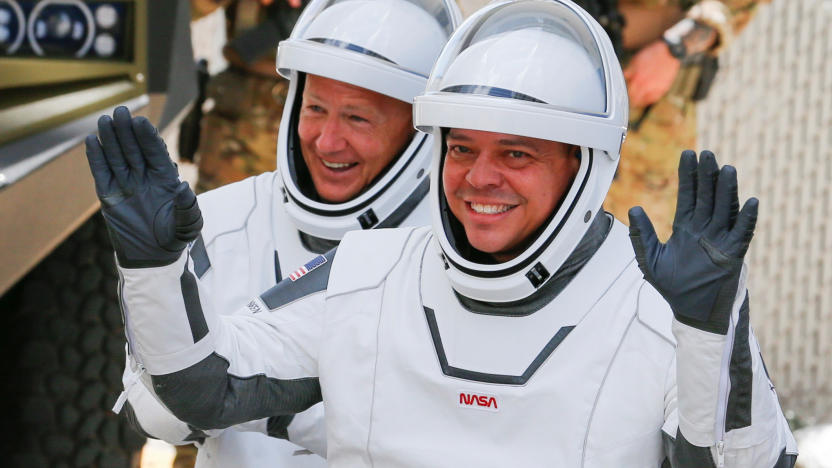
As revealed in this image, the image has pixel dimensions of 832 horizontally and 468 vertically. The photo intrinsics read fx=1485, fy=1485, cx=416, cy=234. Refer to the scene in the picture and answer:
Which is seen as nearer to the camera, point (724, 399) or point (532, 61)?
point (724, 399)

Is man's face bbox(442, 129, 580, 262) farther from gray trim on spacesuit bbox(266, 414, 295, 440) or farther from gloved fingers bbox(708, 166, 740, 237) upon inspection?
gray trim on spacesuit bbox(266, 414, 295, 440)

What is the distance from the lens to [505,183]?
2523 millimetres

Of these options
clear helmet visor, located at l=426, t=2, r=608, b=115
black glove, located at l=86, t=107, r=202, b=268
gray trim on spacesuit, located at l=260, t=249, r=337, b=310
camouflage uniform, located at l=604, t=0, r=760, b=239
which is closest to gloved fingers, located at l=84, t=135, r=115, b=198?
black glove, located at l=86, t=107, r=202, b=268

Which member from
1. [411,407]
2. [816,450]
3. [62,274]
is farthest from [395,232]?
[816,450]

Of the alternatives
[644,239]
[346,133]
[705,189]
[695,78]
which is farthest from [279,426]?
[695,78]

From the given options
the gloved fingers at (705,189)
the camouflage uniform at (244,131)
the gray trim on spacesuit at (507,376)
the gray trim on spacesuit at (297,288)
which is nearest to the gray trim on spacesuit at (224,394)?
the gray trim on spacesuit at (297,288)

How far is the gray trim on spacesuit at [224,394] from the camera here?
8.04 feet

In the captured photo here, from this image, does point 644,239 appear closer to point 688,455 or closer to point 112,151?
point 688,455

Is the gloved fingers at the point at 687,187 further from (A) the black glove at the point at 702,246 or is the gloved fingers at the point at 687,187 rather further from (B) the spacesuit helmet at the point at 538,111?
(B) the spacesuit helmet at the point at 538,111

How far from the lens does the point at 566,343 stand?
2.46 metres

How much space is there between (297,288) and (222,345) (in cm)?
25

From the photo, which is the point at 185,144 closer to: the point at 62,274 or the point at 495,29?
the point at 62,274

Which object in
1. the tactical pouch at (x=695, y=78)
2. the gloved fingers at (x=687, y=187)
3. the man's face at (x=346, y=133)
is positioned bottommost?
the tactical pouch at (x=695, y=78)

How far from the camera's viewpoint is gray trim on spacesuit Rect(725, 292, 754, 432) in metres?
2.19
